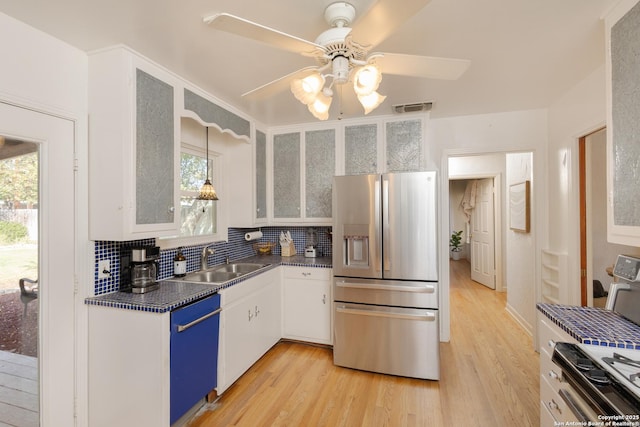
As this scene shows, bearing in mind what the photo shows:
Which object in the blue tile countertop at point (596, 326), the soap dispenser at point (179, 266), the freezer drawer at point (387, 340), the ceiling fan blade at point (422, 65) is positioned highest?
the ceiling fan blade at point (422, 65)

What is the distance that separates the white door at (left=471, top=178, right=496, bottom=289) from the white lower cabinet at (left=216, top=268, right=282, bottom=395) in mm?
4078

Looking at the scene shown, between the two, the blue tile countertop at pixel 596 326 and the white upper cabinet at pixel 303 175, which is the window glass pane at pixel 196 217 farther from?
the blue tile countertop at pixel 596 326

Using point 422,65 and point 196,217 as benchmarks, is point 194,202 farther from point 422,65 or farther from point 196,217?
point 422,65

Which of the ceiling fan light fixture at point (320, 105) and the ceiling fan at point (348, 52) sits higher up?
the ceiling fan at point (348, 52)

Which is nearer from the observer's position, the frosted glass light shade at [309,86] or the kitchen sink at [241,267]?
the frosted glass light shade at [309,86]

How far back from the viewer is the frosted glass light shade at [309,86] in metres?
1.31

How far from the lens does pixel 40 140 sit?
163 centimetres

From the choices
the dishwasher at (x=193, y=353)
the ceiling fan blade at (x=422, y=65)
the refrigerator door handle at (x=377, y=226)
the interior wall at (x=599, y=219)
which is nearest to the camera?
the ceiling fan blade at (x=422, y=65)

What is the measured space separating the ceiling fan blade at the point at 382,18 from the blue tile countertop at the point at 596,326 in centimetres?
152

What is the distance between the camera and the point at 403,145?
9.76 ft

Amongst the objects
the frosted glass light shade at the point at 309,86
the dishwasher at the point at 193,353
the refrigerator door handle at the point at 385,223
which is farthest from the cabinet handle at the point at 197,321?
the frosted glass light shade at the point at 309,86

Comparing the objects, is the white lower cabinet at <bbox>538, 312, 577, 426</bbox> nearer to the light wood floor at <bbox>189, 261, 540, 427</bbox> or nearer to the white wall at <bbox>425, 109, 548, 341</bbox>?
the light wood floor at <bbox>189, 261, 540, 427</bbox>

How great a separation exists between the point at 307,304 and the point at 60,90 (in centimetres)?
253

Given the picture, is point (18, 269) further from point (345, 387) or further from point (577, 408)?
point (577, 408)
